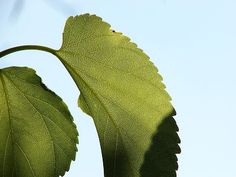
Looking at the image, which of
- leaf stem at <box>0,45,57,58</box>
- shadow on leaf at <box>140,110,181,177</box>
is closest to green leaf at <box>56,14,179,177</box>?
shadow on leaf at <box>140,110,181,177</box>

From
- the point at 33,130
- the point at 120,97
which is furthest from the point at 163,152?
the point at 33,130

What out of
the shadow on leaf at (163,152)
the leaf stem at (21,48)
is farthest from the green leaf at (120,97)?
the leaf stem at (21,48)

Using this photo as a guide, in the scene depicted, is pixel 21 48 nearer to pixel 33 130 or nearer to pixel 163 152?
pixel 33 130

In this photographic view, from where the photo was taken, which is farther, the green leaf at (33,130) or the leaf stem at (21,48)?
the green leaf at (33,130)

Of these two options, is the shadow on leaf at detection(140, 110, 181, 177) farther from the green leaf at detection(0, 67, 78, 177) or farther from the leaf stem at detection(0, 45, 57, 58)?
the leaf stem at detection(0, 45, 57, 58)

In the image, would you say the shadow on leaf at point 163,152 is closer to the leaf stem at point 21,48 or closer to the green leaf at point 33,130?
the green leaf at point 33,130

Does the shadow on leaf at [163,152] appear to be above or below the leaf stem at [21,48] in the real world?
below
